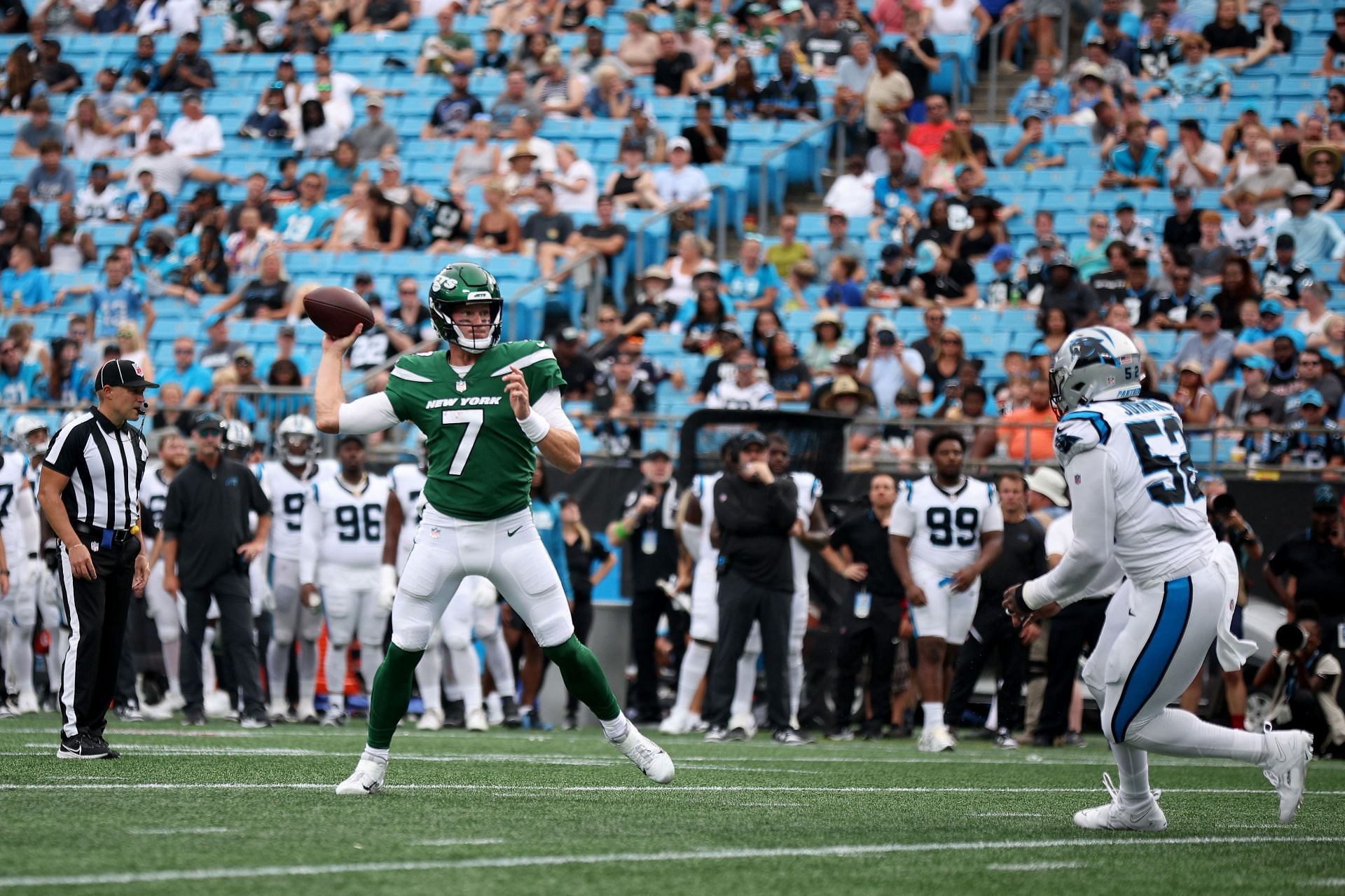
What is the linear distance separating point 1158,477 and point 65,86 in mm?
18292

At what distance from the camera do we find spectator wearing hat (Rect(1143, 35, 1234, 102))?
1667 centimetres

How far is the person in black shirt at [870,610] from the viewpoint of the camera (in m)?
11.9

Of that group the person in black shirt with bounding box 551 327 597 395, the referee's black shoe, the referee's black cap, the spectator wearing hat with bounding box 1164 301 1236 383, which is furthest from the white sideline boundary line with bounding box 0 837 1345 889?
the person in black shirt with bounding box 551 327 597 395

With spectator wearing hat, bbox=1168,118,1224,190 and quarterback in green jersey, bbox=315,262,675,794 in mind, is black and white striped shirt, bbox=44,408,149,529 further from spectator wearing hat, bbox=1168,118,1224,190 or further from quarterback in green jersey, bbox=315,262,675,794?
spectator wearing hat, bbox=1168,118,1224,190

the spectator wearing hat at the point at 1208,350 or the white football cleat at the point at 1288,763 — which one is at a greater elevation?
the spectator wearing hat at the point at 1208,350

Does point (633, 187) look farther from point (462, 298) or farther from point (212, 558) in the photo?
point (462, 298)

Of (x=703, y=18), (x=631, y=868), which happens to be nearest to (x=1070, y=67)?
(x=703, y=18)

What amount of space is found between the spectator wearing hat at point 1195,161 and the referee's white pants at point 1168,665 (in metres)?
10.6

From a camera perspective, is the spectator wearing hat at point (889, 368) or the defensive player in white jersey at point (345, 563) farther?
the spectator wearing hat at point (889, 368)

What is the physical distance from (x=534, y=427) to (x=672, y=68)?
13.2 m

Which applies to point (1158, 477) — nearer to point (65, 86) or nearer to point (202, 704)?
point (202, 704)

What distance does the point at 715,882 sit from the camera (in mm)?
4660

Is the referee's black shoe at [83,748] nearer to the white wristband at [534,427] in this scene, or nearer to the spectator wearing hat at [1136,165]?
the white wristband at [534,427]

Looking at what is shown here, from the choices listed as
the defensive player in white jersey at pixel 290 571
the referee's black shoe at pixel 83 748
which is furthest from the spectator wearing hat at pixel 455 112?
the referee's black shoe at pixel 83 748
